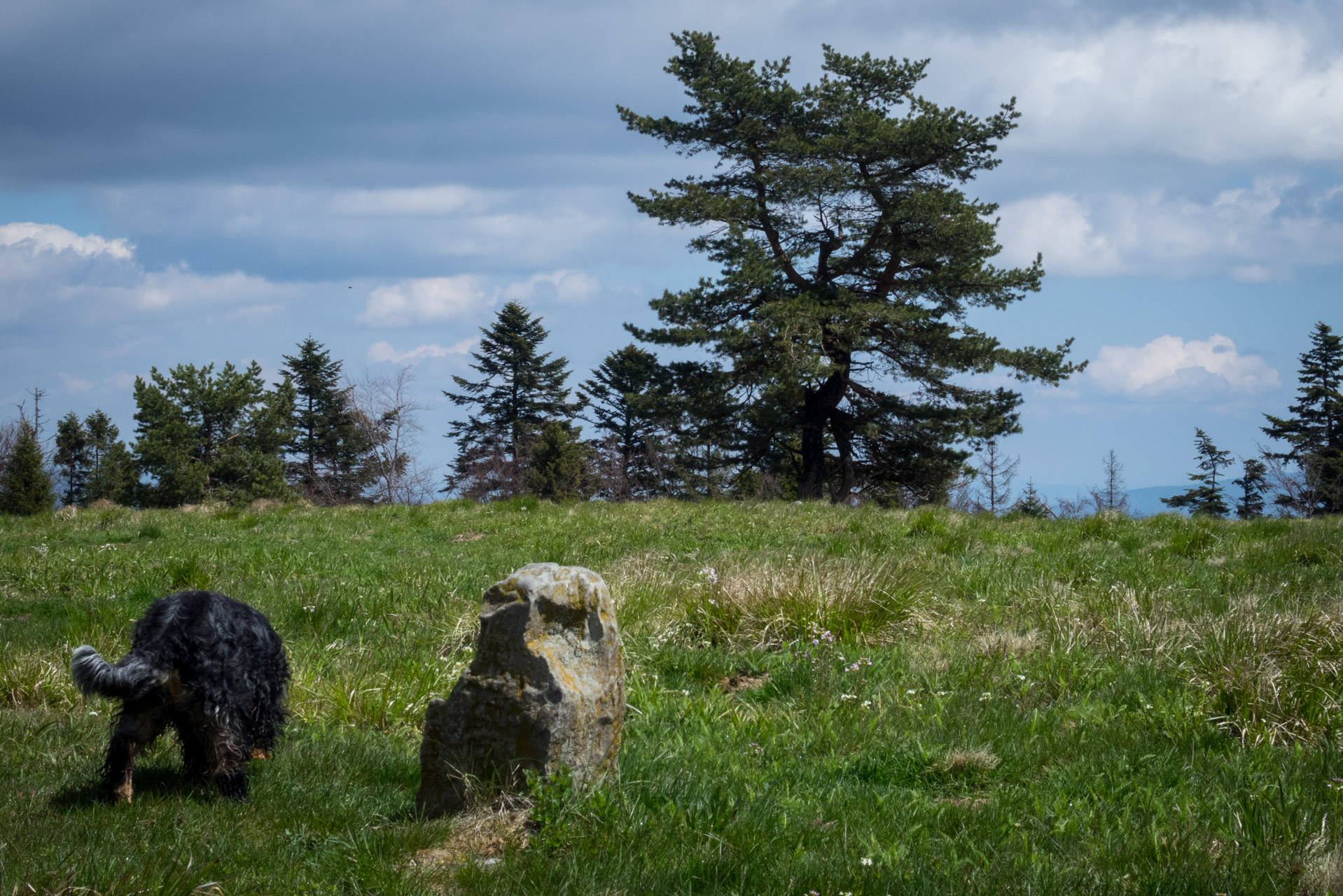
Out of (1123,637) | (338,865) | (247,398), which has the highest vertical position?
(247,398)

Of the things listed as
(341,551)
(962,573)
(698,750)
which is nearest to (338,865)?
(698,750)

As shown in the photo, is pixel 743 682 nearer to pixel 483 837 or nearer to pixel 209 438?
pixel 483 837

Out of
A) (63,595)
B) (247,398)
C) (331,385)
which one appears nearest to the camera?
(63,595)

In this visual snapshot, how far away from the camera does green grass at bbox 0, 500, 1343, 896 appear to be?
10.4 feet

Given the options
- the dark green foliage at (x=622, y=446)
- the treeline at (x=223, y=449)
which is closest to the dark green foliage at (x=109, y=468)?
the treeline at (x=223, y=449)

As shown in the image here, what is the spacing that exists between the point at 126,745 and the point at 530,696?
159 cm

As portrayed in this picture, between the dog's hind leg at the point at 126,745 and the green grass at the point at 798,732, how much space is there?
10cm

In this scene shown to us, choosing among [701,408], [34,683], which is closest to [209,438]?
[701,408]

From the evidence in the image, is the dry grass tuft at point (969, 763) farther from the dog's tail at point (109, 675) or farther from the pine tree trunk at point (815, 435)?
the pine tree trunk at point (815, 435)

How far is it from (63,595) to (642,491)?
42.0 meters

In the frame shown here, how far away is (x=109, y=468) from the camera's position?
159 ft

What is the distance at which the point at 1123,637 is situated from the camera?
6258 mm

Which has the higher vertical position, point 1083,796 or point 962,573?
point 962,573

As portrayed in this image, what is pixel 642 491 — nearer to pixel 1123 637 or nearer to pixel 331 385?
pixel 331 385
